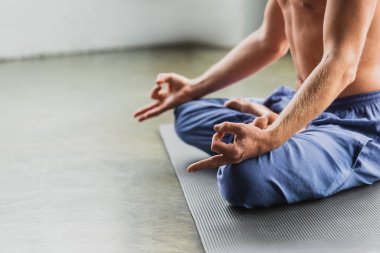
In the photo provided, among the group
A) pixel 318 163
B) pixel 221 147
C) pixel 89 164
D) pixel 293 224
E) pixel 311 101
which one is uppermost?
pixel 311 101

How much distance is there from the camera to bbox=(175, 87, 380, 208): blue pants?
1.74 metres

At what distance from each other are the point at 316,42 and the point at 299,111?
0.39 metres

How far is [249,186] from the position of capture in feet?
5.70

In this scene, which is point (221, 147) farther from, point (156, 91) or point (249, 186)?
point (156, 91)

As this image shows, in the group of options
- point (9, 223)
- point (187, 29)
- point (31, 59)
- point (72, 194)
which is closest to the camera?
point (9, 223)

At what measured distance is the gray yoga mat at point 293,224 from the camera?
1.58 metres

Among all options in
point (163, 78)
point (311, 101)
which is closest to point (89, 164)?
point (163, 78)

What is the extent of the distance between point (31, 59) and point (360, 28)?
3.40 meters

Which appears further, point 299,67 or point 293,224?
point 299,67

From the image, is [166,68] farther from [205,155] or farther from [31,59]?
[205,155]

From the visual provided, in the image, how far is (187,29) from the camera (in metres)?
4.91

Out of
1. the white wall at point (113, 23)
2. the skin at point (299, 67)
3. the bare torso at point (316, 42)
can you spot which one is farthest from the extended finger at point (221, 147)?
the white wall at point (113, 23)

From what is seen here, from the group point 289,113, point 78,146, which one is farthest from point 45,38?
point 289,113

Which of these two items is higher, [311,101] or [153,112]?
[311,101]
